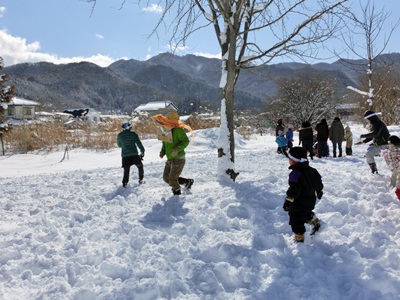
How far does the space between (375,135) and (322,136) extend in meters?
5.50

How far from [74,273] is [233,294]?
1.71 meters

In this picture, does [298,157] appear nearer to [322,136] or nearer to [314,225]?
[314,225]

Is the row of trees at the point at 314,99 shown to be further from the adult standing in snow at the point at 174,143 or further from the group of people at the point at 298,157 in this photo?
the adult standing in snow at the point at 174,143

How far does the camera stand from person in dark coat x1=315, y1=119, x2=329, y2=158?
1207 cm

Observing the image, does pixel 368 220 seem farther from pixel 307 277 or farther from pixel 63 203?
pixel 63 203

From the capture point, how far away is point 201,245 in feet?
13.1

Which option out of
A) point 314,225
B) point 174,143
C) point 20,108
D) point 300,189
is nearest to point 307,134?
point 174,143

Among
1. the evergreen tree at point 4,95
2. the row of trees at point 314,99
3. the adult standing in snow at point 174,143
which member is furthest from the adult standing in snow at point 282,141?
the row of trees at point 314,99

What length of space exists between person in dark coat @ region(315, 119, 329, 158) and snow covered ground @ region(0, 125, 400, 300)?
5413 mm

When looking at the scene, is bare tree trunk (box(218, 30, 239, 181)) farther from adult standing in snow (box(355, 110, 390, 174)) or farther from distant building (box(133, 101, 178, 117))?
distant building (box(133, 101, 178, 117))

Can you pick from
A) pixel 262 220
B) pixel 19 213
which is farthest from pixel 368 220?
pixel 19 213

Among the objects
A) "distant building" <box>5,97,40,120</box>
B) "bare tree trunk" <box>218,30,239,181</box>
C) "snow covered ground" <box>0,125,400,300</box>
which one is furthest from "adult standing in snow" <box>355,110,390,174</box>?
"distant building" <box>5,97,40,120</box>

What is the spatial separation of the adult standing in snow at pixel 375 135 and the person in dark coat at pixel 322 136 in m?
4.89

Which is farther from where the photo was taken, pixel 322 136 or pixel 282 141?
pixel 282 141
